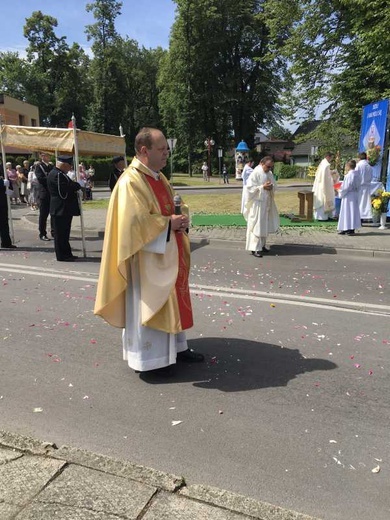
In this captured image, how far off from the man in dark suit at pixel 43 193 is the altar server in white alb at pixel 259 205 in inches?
192

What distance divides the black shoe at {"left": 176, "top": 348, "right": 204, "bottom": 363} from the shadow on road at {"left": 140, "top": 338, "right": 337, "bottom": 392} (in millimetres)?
48

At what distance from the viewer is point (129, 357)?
4031 mm

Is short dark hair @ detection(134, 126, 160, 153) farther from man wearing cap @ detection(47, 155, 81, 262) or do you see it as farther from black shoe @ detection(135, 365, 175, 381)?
man wearing cap @ detection(47, 155, 81, 262)

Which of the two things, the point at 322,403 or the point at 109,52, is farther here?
the point at 109,52

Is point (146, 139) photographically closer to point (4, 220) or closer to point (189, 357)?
point (189, 357)

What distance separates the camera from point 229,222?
14.5 m

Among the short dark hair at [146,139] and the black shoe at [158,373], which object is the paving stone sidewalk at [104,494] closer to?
the black shoe at [158,373]

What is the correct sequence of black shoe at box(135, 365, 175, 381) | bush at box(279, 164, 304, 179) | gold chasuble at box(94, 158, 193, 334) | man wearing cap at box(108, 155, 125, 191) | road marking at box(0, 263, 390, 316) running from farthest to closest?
1. bush at box(279, 164, 304, 179)
2. man wearing cap at box(108, 155, 125, 191)
3. road marking at box(0, 263, 390, 316)
4. black shoe at box(135, 365, 175, 381)
5. gold chasuble at box(94, 158, 193, 334)

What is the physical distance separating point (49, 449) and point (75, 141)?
25.2ft

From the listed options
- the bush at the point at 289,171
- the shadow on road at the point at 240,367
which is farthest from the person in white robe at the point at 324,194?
the bush at the point at 289,171

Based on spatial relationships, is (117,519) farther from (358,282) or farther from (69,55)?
(69,55)

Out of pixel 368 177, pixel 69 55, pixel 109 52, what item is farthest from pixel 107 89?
pixel 368 177

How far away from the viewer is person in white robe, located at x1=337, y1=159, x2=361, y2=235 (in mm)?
12008

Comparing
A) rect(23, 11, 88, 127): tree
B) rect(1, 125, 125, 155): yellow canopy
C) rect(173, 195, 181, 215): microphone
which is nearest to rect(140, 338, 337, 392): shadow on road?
rect(173, 195, 181, 215): microphone
